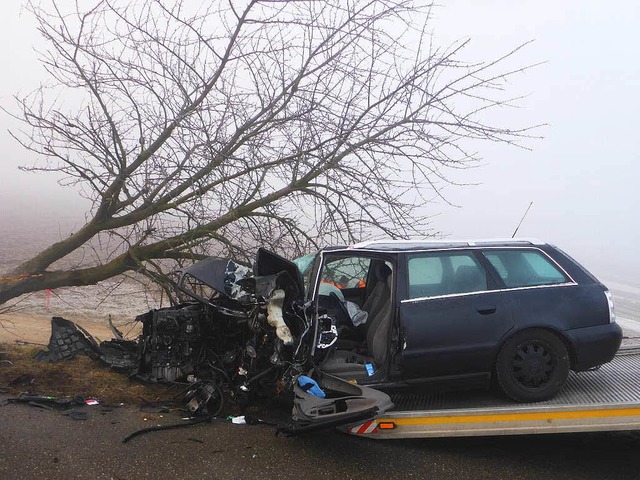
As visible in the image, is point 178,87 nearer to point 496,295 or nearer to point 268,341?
point 268,341

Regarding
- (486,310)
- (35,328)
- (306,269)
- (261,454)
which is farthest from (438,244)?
(35,328)

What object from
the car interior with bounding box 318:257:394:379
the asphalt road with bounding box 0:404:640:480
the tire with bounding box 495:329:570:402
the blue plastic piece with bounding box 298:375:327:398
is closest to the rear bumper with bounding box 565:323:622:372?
the tire with bounding box 495:329:570:402

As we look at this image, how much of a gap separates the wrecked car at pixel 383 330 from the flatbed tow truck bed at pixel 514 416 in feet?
0.58

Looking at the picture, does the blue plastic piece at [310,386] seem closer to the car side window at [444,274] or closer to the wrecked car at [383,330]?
the wrecked car at [383,330]

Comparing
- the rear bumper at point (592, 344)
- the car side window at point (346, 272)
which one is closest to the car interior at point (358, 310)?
the car side window at point (346, 272)

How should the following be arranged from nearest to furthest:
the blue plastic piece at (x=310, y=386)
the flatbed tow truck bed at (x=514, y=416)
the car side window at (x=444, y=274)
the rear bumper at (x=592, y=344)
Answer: the flatbed tow truck bed at (x=514, y=416), the blue plastic piece at (x=310, y=386), the rear bumper at (x=592, y=344), the car side window at (x=444, y=274)

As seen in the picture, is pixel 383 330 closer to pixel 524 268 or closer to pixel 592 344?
pixel 524 268

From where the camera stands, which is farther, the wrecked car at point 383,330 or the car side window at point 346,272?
the car side window at point 346,272

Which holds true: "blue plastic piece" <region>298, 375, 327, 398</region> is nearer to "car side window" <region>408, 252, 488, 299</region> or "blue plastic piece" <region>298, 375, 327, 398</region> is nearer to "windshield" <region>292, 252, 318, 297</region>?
"windshield" <region>292, 252, 318, 297</region>

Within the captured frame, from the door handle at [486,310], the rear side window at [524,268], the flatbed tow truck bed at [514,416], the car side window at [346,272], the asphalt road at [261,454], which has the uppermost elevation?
the rear side window at [524,268]

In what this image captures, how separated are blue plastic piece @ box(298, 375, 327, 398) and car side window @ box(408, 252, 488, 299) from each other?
108cm

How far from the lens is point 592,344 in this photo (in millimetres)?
4527

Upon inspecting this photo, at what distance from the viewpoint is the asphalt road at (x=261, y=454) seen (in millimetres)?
3971

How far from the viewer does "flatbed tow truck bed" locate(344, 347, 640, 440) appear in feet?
12.7
